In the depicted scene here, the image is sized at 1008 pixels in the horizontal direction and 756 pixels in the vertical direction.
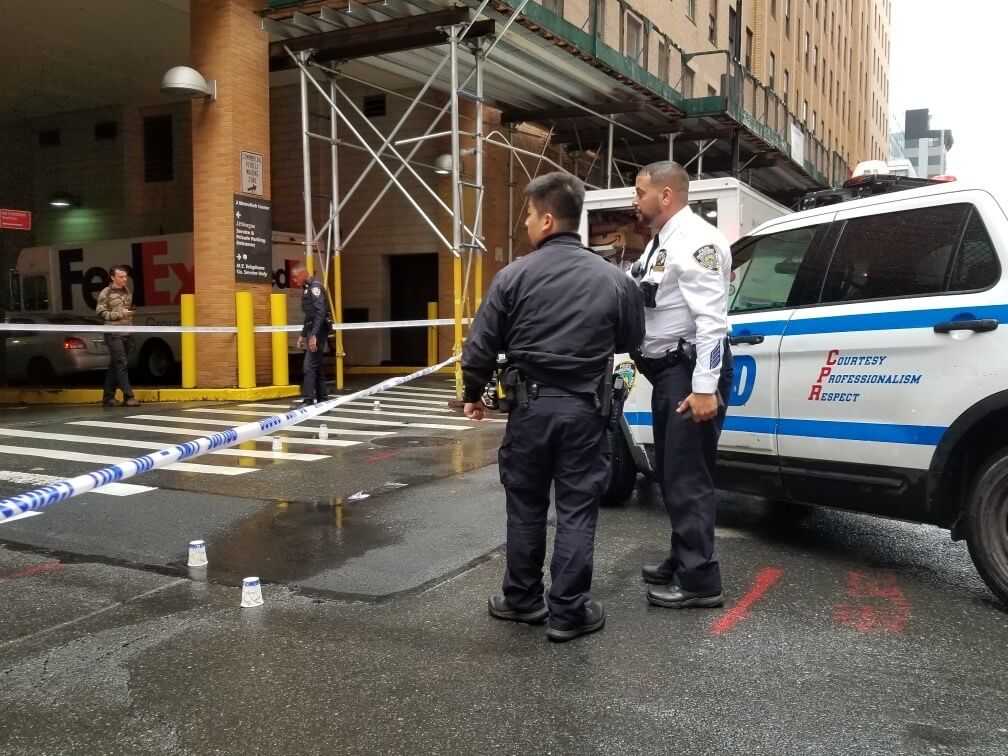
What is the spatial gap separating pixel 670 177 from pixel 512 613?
2.11 m

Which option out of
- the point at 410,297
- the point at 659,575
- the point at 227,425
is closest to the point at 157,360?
the point at 410,297

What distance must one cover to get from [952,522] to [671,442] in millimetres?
1358

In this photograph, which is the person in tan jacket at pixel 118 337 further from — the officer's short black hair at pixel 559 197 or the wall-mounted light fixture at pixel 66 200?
the wall-mounted light fixture at pixel 66 200

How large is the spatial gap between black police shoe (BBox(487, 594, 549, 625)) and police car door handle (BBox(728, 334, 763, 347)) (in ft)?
5.92

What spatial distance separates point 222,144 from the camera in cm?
1245

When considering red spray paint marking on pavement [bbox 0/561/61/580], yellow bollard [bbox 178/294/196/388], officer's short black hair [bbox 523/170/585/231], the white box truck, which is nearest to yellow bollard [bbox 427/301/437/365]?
yellow bollard [bbox 178/294/196/388]

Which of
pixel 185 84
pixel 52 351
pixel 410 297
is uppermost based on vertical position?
pixel 185 84

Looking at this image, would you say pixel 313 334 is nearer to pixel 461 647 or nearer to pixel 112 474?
pixel 112 474

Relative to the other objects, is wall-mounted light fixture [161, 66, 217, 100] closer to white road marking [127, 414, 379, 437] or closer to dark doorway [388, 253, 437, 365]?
white road marking [127, 414, 379, 437]

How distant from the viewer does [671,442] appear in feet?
12.9

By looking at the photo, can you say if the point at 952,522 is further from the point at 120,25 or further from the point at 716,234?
the point at 120,25

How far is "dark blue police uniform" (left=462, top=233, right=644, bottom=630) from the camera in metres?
3.48

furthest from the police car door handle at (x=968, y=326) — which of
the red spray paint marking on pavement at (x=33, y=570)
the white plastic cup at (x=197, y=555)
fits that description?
the red spray paint marking on pavement at (x=33, y=570)

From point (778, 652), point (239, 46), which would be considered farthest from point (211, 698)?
point (239, 46)
